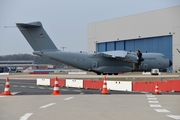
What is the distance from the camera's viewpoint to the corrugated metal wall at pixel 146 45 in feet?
232

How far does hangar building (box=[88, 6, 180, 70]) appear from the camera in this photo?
69062 mm

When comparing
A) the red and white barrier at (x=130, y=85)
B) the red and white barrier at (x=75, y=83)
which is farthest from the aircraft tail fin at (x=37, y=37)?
the red and white barrier at (x=75, y=83)

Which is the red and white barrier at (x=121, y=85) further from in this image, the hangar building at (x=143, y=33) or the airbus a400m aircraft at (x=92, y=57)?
the hangar building at (x=143, y=33)

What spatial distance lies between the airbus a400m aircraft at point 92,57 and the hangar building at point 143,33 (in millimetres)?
22652

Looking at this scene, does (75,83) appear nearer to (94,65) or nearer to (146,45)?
(94,65)

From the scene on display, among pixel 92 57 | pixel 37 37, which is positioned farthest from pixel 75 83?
pixel 92 57

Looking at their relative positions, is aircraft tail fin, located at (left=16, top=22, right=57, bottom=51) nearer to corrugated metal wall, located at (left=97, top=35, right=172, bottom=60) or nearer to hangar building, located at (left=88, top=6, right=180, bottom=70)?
hangar building, located at (left=88, top=6, right=180, bottom=70)

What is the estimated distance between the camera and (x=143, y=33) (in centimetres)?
7619

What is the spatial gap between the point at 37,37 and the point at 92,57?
25.8 feet

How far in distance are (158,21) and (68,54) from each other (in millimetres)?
35861

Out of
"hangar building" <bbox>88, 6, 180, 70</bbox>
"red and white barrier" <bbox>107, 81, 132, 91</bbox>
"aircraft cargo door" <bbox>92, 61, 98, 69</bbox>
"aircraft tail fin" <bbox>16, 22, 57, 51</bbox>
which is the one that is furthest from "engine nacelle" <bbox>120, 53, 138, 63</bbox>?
"hangar building" <bbox>88, 6, 180, 70</bbox>
